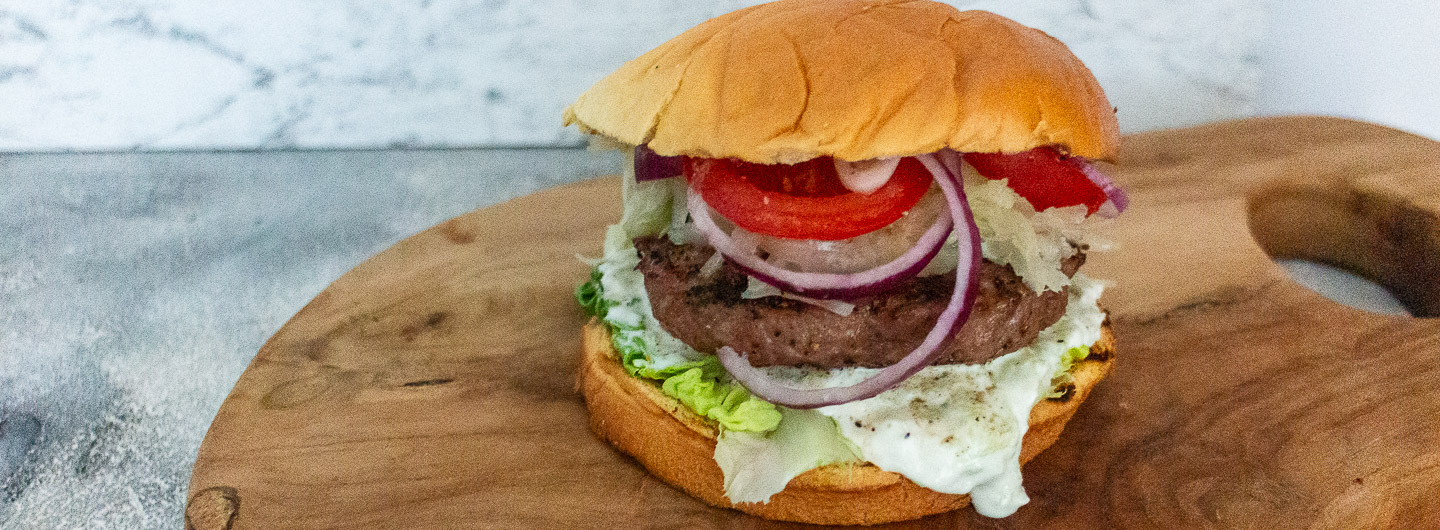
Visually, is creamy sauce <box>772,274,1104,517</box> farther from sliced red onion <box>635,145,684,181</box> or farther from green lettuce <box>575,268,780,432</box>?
sliced red onion <box>635,145,684,181</box>

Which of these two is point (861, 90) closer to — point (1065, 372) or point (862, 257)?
point (862, 257)

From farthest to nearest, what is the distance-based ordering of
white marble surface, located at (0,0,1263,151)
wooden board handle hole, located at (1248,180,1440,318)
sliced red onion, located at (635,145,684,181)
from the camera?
white marble surface, located at (0,0,1263,151) → wooden board handle hole, located at (1248,180,1440,318) → sliced red onion, located at (635,145,684,181)

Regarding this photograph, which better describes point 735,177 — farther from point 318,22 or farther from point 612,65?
point 318,22

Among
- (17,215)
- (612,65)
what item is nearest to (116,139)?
(17,215)

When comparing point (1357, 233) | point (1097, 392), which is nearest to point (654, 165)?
point (1097, 392)

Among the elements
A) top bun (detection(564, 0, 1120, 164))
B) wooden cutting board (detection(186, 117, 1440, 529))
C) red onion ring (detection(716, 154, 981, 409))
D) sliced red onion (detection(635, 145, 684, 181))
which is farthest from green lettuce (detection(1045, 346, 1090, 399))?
sliced red onion (detection(635, 145, 684, 181))

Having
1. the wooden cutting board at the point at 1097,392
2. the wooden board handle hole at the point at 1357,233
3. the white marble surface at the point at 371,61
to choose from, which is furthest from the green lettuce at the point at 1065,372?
the white marble surface at the point at 371,61

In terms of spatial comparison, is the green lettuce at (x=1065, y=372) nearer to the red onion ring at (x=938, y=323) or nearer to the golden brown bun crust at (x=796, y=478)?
the golden brown bun crust at (x=796, y=478)
